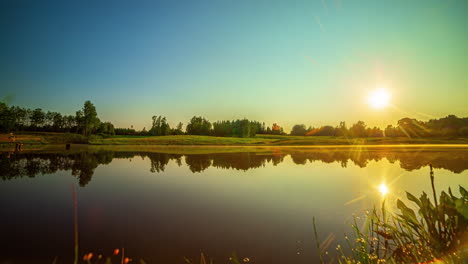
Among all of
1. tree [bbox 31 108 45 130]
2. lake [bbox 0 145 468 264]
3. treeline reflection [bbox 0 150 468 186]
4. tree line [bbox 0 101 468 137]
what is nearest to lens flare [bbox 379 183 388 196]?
lake [bbox 0 145 468 264]

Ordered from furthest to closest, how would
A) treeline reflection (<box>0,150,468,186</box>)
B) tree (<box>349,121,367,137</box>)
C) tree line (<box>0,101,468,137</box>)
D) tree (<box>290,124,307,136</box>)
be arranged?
tree (<box>290,124,307,136</box>) < tree (<box>349,121,367,137</box>) < tree line (<box>0,101,468,137</box>) < treeline reflection (<box>0,150,468,186</box>)

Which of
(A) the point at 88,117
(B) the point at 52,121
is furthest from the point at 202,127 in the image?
(B) the point at 52,121

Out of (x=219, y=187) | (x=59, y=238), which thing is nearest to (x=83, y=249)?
(x=59, y=238)

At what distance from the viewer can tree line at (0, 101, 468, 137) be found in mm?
54894

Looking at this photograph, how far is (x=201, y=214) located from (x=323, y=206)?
3.61 metres

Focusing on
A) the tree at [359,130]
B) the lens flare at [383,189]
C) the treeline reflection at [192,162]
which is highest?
the tree at [359,130]

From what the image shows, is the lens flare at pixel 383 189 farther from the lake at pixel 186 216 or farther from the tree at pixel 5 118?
the tree at pixel 5 118

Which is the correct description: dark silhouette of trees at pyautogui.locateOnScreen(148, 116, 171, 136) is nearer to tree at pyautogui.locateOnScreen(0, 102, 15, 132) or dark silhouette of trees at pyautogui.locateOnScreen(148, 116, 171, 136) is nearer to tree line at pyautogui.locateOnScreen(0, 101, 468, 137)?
tree line at pyautogui.locateOnScreen(0, 101, 468, 137)

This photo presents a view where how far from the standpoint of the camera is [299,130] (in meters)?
105

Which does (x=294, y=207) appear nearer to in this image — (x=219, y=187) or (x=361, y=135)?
(x=219, y=187)

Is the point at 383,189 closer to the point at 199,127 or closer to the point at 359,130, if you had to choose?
the point at 359,130

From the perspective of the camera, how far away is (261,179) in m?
11.4

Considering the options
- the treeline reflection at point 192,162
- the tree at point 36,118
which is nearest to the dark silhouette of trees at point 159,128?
the tree at point 36,118

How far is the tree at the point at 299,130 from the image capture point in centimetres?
10362
